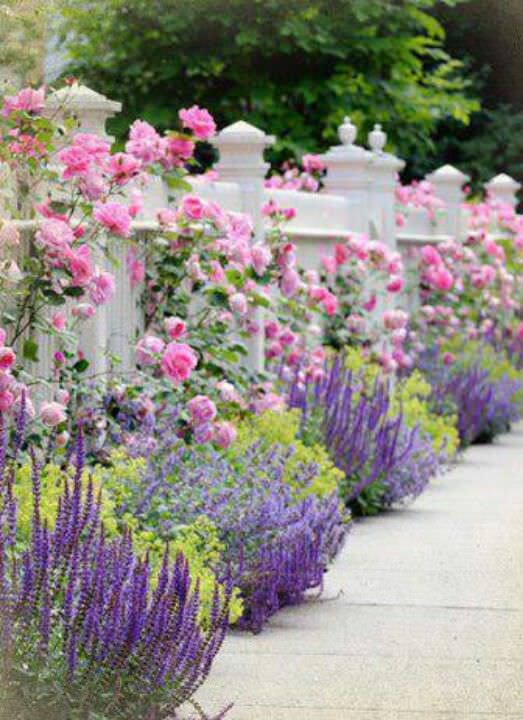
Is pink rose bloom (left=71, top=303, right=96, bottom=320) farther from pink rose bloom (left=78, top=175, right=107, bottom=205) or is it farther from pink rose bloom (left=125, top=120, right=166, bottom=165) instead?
pink rose bloom (left=125, top=120, right=166, bottom=165)

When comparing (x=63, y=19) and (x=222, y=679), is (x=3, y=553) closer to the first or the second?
(x=222, y=679)

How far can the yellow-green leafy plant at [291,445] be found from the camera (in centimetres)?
874

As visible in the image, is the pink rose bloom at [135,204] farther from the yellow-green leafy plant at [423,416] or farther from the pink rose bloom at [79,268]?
the yellow-green leafy plant at [423,416]

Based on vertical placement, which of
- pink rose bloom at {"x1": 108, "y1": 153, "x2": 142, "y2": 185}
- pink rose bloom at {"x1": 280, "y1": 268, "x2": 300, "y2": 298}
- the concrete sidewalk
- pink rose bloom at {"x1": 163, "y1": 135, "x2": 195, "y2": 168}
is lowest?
the concrete sidewalk

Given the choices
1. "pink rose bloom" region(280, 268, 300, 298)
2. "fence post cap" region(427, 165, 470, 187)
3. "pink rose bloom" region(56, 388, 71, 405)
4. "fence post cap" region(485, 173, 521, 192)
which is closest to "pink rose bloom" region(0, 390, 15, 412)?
"pink rose bloom" region(56, 388, 71, 405)

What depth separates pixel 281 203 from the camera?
41.8 feet

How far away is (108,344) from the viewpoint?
927 centimetres

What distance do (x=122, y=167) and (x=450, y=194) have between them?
38.2 ft

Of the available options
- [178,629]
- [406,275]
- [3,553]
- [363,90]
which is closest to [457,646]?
[178,629]

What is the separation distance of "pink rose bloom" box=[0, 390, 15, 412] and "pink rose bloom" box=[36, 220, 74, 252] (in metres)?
0.67

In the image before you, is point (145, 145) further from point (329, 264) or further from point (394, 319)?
point (394, 319)

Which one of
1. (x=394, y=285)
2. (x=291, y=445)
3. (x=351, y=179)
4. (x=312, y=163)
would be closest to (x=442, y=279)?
(x=351, y=179)

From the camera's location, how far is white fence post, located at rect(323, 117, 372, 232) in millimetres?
14688

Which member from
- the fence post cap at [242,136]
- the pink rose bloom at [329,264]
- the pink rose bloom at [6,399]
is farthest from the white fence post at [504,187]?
the pink rose bloom at [6,399]
